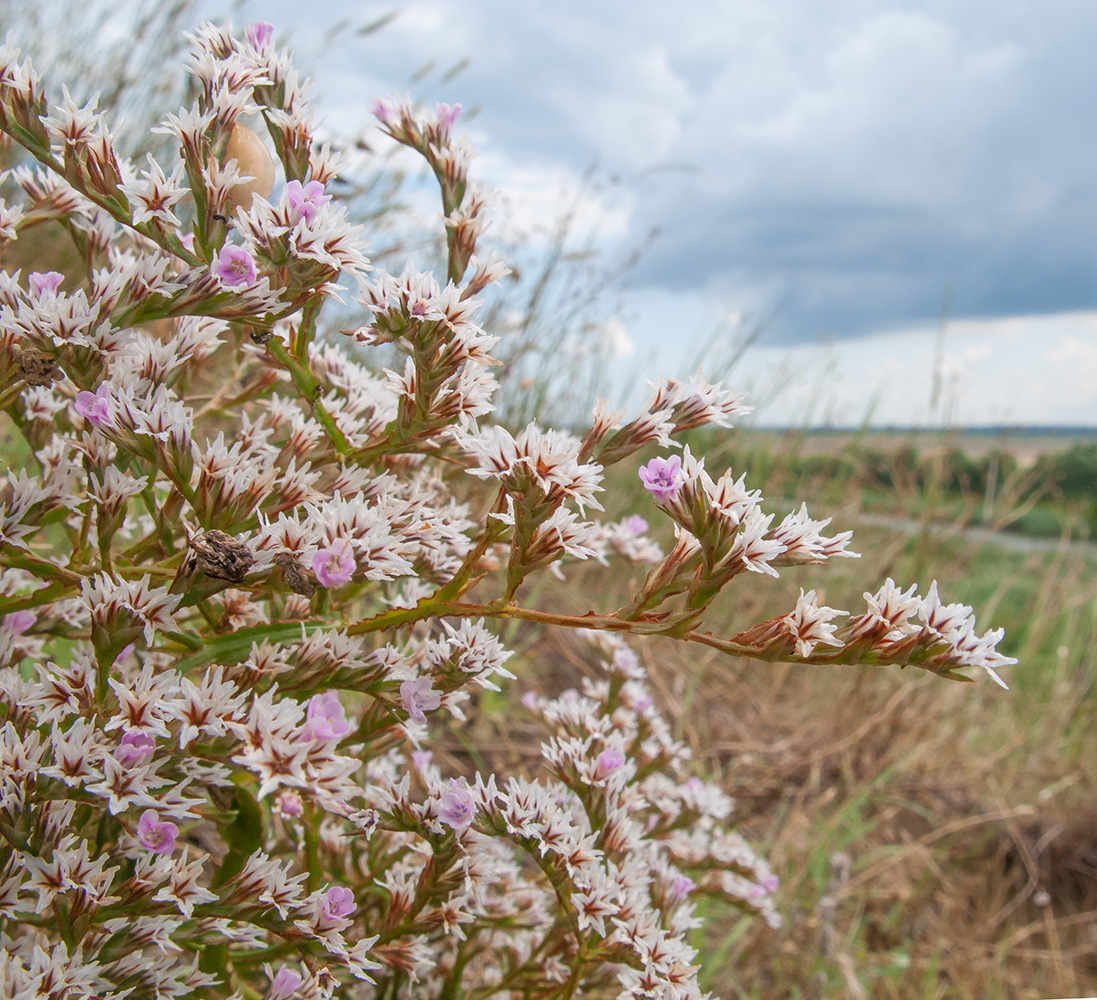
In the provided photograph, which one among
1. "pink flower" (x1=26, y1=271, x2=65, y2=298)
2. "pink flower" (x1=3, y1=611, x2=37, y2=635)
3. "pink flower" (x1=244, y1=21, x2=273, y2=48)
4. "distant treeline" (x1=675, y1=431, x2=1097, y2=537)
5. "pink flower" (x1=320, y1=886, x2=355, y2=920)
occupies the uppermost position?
"distant treeline" (x1=675, y1=431, x2=1097, y2=537)

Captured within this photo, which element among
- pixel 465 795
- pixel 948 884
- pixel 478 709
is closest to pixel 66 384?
pixel 465 795

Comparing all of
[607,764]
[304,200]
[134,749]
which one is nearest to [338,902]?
[134,749]

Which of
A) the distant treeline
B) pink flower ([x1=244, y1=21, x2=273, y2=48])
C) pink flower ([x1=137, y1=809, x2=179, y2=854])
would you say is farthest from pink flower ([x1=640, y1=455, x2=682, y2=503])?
the distant treeline

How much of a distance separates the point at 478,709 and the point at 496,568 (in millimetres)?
1565

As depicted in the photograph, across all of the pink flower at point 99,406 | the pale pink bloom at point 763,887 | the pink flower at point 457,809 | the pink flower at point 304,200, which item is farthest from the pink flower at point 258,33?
the pale pink bloom at point 763,887

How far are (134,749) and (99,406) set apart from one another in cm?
27

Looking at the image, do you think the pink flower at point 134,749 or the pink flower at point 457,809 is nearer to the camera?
the pink flower at point 134,749

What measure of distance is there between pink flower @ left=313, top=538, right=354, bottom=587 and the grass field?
44.1 inches

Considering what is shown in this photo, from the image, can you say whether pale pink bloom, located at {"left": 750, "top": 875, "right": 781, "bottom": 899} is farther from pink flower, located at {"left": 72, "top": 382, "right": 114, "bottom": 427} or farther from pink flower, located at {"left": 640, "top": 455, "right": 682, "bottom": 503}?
pink flower, located at {"left": 72, "top": 382, "right": 114, "bottom": 427}

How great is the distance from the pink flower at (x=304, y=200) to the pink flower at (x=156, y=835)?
476mm

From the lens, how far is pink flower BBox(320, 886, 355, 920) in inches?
29.1

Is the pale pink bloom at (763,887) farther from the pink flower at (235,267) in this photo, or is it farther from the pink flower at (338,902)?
the pink flower at (235,267)

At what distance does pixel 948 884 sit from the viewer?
254 cm

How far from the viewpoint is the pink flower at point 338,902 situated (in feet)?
2.43
